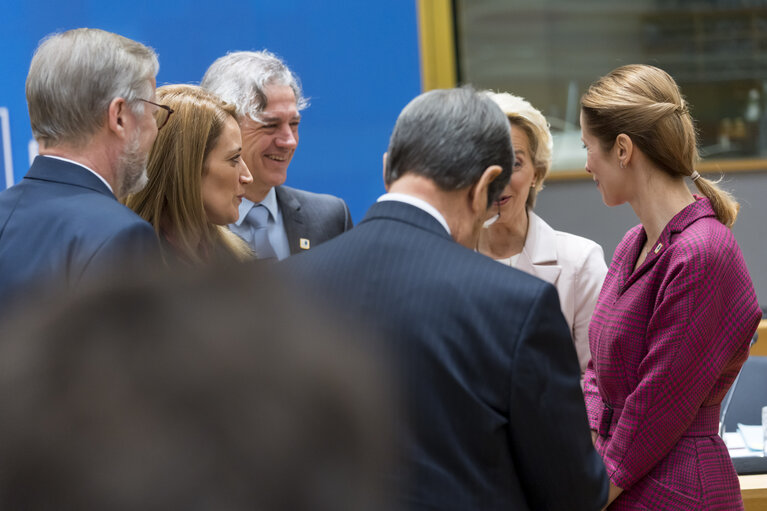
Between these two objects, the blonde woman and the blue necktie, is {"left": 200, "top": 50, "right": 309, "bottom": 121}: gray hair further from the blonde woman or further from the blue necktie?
the blonde woman

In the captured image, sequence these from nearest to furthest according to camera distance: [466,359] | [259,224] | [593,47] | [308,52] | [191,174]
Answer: [466,359] < [191,174] < [259,224] < [308,52] < [593,47]

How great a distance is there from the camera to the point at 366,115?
13.3 ft

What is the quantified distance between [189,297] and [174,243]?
1.77m

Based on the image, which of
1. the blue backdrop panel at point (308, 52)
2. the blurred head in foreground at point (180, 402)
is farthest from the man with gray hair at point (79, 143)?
the blue backdrop panel at point (308, 52)

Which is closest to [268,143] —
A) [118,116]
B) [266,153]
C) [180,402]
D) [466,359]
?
[266,153]

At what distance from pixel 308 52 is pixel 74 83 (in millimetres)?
2334

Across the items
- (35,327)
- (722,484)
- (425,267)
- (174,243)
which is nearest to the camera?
(35,327)

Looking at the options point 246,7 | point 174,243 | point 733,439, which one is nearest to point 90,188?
point 174,243

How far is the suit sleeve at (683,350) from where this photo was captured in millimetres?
1794

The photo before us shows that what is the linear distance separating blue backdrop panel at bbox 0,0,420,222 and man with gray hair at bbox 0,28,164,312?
2149mm

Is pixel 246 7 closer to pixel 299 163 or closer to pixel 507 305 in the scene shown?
pixel 299 163

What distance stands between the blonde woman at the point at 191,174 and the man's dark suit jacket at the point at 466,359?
2.97 feet

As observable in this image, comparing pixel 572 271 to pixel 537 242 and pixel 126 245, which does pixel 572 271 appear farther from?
pixel 126 245

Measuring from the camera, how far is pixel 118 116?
1757mm
